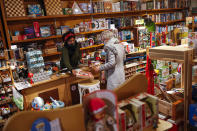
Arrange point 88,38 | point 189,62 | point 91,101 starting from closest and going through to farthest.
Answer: point 91,101 → point 189,62 → point 88,38

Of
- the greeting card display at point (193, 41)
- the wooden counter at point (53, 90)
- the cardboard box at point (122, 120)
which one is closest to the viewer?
the cardboard box at point (122, 120)

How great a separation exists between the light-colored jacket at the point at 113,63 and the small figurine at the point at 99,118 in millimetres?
1827

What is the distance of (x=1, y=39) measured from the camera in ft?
12.0

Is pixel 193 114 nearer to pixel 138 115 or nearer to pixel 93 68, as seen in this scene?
pixel 138 115

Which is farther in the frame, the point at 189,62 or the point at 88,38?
the point at 88,38

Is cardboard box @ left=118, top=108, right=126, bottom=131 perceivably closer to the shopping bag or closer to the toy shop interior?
the toy shop interior

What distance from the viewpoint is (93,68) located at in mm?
3205

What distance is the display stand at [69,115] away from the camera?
1.04 meters

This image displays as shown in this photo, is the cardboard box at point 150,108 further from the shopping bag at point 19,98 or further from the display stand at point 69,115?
the shopping bag at point 19,98

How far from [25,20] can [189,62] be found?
371 centimetres

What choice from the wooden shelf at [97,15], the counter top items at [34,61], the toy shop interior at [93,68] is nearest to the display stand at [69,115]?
the toy shop interior at [93,68]

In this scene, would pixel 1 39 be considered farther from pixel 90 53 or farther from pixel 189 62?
pixel 189 62

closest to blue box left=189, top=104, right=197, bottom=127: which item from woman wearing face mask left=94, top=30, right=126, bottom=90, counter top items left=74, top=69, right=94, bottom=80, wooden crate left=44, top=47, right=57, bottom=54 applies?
woman wearing face mask left=94, top=30, right=126, bottom=90

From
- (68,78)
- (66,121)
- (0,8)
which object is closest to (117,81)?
(68,78)
